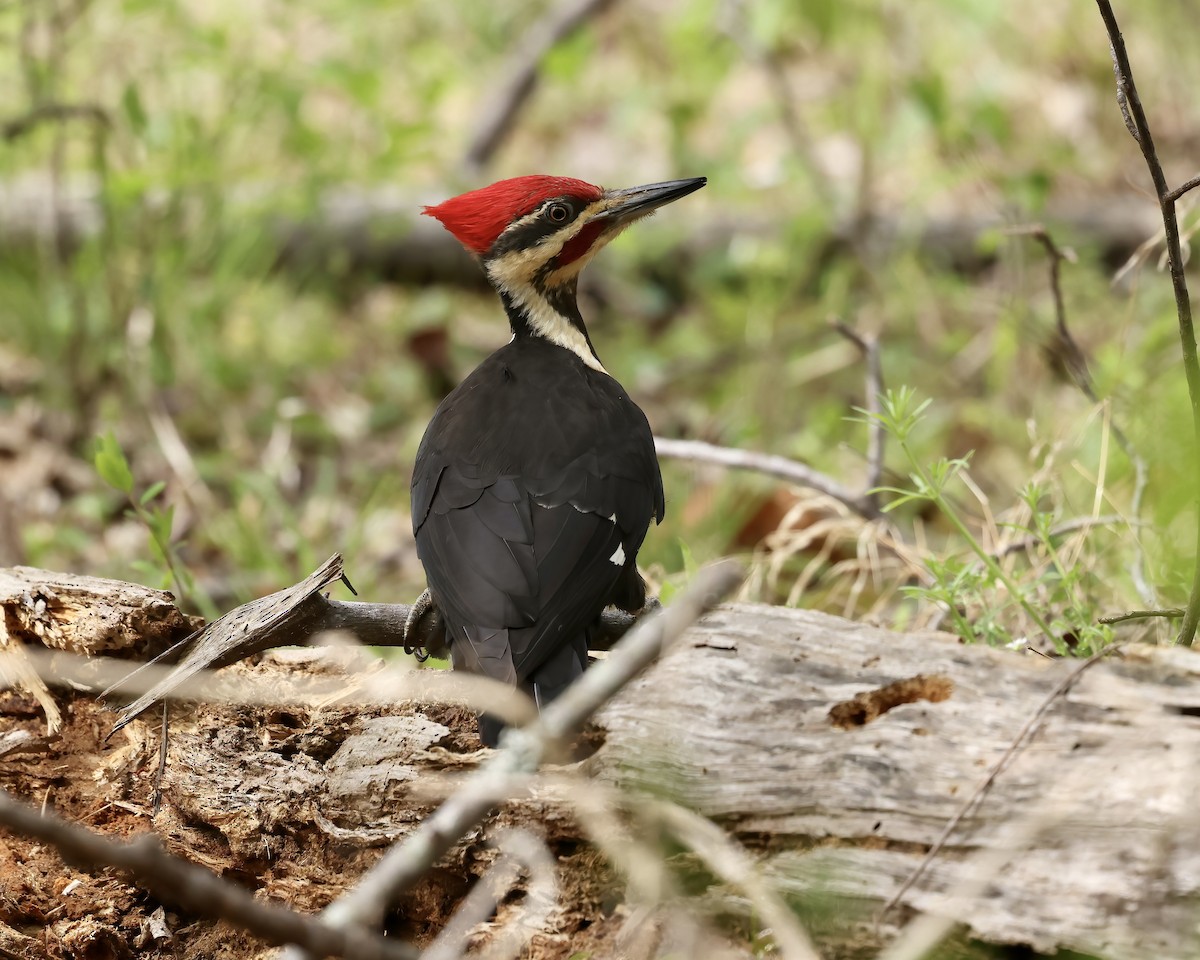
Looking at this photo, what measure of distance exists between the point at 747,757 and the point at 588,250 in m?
1.86

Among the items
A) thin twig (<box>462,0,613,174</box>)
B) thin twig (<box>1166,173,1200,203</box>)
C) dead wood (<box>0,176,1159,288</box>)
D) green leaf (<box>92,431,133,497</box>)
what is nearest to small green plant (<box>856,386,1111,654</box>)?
thin twig (<box>1166,173,1200,203</box>)

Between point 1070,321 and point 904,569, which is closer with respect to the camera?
point 904,569

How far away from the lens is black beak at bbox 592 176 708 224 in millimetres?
3387

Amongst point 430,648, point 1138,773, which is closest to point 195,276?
point 430,648

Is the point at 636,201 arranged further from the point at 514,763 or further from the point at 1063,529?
the point at 514,763

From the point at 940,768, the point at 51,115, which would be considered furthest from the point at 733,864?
the point at 51,115

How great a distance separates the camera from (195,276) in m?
5.70

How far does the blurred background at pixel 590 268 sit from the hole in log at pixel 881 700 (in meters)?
1.09

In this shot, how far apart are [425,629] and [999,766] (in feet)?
4.28

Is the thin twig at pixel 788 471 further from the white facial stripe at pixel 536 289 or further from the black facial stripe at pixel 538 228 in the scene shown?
the black facial stripe at pixel 538 228

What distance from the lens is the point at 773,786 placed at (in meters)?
1.96

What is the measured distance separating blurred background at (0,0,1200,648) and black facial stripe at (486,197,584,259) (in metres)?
0.89

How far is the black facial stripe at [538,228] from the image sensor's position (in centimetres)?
340

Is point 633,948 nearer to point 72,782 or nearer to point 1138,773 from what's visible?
point 1138,773
